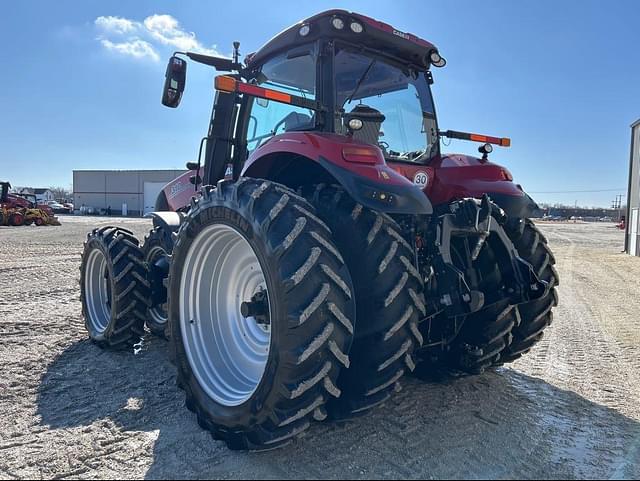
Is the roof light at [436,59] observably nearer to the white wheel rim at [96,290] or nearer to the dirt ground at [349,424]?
the dirt ground at [349,424]

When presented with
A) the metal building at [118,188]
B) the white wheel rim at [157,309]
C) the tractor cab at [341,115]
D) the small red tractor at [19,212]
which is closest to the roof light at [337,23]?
the tractor cab at [341,115]

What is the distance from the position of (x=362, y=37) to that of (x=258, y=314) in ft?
6.79

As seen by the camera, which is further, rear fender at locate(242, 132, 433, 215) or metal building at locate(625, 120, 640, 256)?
metal building at locate(625, 120, 640, 256)

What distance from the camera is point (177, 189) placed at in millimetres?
5598

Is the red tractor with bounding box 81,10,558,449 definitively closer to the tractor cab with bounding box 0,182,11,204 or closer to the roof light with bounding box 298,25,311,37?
the roof light with bounding box 298,25,311,37

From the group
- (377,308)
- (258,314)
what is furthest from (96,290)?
(377,308)

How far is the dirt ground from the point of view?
2475mm

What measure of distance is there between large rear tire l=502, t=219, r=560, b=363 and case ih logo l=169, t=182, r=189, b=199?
3.48m

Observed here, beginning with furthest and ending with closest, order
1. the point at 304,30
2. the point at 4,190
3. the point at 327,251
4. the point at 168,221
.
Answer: the point at 4,190 < the point at 168,221 < the point at 304,30 < the point at 327,251

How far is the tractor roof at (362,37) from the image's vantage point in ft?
10.8

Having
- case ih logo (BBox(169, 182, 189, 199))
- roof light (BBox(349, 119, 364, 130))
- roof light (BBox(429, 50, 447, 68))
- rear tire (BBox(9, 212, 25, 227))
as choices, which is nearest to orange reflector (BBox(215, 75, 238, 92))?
roof light (BBox(349, 119, 364, 130))

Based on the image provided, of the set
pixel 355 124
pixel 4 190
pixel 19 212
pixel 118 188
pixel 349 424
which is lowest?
pixel 349 424

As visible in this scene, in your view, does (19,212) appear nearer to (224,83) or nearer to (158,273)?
(158,273)

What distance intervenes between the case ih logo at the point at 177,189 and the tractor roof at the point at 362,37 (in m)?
1.96
